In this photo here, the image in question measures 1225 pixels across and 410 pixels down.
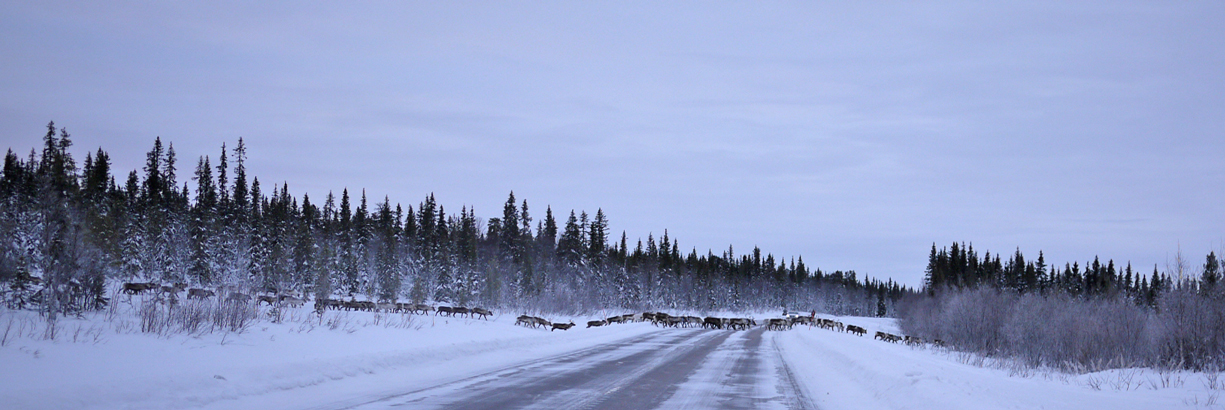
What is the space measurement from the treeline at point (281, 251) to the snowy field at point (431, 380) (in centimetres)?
473

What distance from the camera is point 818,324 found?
207 ft

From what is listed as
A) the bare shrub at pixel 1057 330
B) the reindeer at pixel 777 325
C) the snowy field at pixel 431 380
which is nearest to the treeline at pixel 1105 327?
the bare shrub at pixel 1057 330

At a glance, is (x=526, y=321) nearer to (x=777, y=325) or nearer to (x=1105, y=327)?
(x=1105, y=327)

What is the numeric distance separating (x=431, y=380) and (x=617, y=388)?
3.34 meters

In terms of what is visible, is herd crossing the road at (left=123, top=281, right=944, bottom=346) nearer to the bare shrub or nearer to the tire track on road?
the bare shrub

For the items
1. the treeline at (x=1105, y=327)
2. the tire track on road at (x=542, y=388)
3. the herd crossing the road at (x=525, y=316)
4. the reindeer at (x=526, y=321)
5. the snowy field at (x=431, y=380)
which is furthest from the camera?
the reindeer at (x=526, y=321)

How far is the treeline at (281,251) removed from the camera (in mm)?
20831

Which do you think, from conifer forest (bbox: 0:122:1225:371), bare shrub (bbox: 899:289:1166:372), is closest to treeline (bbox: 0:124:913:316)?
conifer forest (bbox: 0:122:1225:371)

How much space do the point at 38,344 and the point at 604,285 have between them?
3396 inches

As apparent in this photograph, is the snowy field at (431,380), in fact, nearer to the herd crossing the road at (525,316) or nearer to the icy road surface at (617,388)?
the icy road surface at (617,388)

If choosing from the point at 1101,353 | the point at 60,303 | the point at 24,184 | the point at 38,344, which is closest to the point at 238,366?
the point at 38,344

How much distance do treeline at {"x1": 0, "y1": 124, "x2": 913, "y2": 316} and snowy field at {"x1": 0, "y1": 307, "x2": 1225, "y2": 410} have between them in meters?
4.73

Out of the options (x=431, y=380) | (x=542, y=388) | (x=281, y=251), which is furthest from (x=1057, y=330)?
(x=281, y=251)

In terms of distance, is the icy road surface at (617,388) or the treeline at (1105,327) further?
the treeline at (1105,327)
